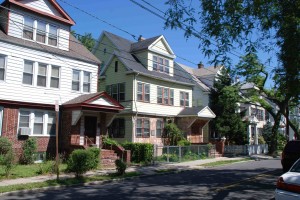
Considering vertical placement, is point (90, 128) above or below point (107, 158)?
above

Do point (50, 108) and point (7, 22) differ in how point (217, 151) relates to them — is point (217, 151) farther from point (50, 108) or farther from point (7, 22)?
point (7, 22)

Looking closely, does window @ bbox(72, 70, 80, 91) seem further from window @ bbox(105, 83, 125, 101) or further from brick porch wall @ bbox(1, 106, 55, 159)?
window @ bbox(105, 83, 125, 101)

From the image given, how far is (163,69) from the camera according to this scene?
33.2m

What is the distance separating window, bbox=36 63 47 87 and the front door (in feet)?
12.3

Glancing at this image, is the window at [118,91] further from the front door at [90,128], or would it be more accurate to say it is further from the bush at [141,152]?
the bush at [141,152]

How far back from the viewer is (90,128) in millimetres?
23656

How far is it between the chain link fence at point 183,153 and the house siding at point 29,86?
7573 millimetres

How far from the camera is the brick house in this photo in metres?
19.9

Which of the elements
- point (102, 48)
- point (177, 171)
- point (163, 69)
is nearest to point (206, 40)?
point (177, 171)

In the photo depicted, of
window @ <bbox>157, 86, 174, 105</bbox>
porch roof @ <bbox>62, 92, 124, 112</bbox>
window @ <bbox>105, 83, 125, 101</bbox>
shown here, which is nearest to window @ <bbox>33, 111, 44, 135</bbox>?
porch roof @ <bbox>62, 92, 124, 112</bbox>

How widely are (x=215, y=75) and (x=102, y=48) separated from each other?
15436 millimetres

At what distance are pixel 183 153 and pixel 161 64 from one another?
34.1ft

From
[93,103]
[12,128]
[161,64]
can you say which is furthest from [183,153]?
[12,128]

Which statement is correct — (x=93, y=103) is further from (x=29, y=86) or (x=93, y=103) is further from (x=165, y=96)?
(x=165, y=96)
